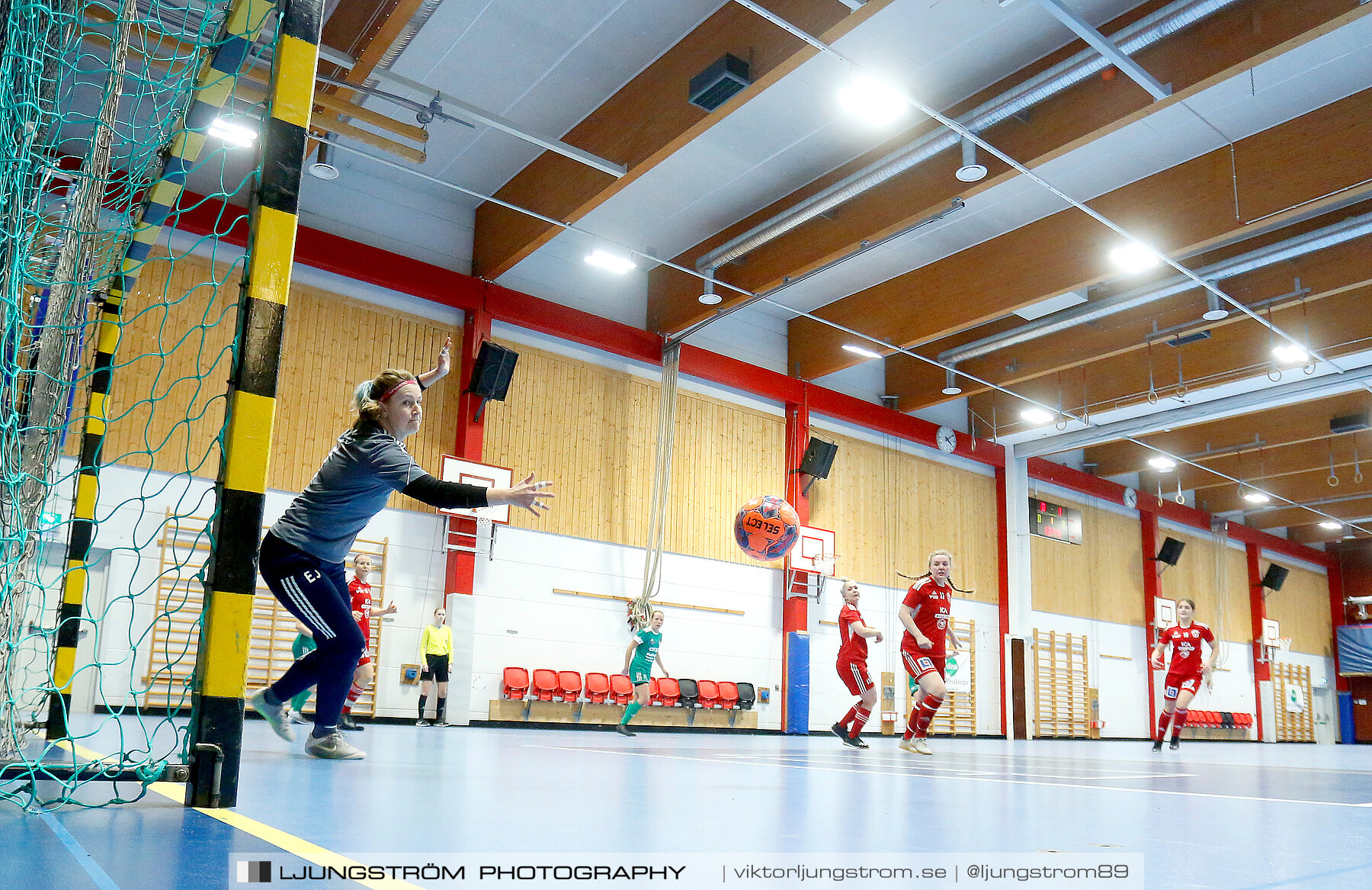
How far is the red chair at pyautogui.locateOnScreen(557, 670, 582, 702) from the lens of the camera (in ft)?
50.2

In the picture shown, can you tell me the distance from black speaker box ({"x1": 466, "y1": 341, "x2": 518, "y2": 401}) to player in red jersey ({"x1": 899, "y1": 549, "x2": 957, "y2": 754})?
751 centimetres

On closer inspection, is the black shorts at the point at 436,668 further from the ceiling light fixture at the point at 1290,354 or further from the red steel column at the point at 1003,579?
the ceiling light fixture at the point at 1290,354

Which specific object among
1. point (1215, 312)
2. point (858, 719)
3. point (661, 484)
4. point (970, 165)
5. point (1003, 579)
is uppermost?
point (970, 165)

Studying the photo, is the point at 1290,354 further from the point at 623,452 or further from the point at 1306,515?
the point at 1306,515

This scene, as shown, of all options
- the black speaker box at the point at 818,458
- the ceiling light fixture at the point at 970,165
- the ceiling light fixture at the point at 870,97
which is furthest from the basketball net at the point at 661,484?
the ceiling light fixture at the point at 870,97

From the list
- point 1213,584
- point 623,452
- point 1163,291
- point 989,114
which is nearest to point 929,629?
point 989,114

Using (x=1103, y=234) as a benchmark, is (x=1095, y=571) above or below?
below

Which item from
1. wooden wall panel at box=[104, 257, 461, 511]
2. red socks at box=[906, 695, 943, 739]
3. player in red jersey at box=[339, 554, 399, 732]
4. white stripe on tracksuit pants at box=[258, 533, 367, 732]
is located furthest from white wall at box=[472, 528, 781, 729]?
white stripe on tracksuit pants at box=[258, 533, 367, 732]

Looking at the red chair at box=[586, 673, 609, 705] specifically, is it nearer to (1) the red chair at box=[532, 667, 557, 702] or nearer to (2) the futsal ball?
(1) the red chair at box=[532, 667, 557, 702]

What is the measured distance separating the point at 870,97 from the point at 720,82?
168 centimetres

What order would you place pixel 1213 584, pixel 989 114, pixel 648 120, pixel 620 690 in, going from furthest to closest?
pixel 1213 584 → pixel 620 690 → pixel 648 120 → pixel 989 114

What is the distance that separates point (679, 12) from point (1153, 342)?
37.2 feet

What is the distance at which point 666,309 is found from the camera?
1734 cm

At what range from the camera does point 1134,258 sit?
13820mm
